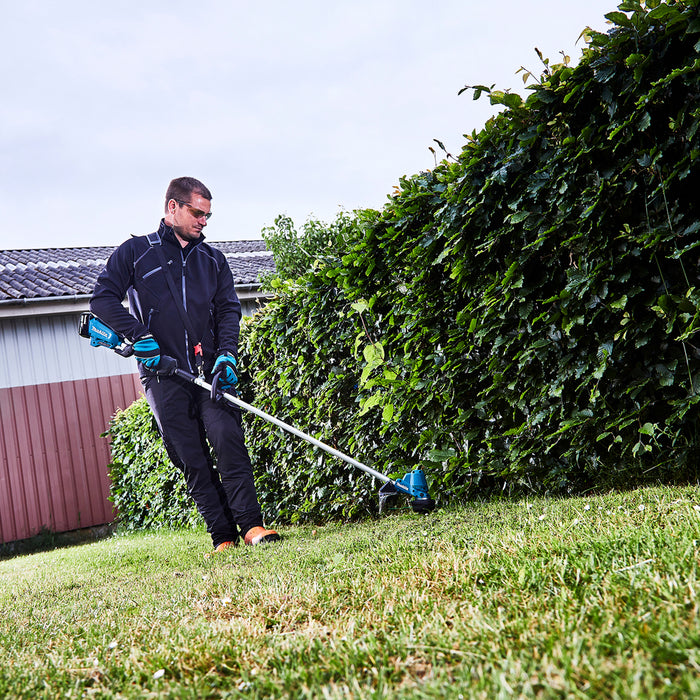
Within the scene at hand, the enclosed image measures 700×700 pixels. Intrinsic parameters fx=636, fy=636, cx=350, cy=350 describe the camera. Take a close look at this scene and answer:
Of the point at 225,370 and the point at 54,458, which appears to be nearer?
the point at 225,370

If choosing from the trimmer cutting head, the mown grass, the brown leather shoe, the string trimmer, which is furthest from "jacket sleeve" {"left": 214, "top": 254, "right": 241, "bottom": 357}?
the mown grass

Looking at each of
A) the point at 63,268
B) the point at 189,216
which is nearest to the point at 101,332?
the point at 189,216

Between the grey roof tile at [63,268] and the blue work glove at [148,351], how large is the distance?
3.75 m

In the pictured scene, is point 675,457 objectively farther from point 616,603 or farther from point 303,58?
point 303,58

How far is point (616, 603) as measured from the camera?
147 cm

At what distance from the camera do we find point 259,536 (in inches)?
159

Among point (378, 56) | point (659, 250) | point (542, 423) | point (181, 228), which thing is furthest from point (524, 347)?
point (378, 56)

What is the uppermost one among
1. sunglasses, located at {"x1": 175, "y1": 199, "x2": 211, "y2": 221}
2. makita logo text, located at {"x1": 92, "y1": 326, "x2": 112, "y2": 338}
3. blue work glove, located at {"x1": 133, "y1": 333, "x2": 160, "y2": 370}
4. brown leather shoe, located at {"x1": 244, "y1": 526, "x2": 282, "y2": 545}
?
sunglasses, located at {"x1": 175, "y1": 199, "x2": 211, "y2": 221}

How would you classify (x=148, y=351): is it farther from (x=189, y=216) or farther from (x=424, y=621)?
(x=424, y=621)

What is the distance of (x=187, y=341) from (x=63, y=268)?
9525 mm

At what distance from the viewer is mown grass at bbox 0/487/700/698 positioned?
1.20 meters

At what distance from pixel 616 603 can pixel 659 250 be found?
1.81 meters

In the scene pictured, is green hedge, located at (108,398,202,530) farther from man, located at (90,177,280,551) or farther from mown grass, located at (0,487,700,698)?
mown grass, located at (0,487,700,698)

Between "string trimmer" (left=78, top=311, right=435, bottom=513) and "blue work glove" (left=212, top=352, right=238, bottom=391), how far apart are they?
6 cm
